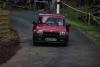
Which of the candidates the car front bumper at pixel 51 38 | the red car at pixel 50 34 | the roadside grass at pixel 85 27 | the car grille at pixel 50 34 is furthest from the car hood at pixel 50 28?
the roadside grass at pixel 85 27

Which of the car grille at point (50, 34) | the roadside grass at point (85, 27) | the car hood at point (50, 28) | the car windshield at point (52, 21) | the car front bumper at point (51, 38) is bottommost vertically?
the roadside grass at point (85, 27)

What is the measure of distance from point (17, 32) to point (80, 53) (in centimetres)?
1050

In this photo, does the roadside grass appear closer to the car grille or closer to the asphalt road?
the asphalt road

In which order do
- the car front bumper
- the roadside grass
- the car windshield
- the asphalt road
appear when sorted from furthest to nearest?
the roadside grass, the car windshield, the car front bumper, the asphalt road

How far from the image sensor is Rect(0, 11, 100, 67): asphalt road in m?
17.9

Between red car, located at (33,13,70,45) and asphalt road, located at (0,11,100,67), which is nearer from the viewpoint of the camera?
asphalt road, located at (0,11,100,67)

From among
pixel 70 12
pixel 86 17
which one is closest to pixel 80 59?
pixel 86 17

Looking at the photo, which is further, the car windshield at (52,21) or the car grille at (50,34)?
the car windshield at (52,21)

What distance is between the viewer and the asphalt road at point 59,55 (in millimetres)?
17938

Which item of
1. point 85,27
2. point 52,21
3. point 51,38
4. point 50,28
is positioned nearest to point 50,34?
point 51,38

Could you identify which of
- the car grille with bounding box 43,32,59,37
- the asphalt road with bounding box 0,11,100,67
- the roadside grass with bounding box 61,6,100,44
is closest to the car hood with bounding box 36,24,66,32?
the car grille with bounding box 43,32,59,37

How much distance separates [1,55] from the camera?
1961cm

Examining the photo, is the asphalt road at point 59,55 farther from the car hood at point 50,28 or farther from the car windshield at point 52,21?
the car windshield at point 52,21

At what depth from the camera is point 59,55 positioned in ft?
68.8
